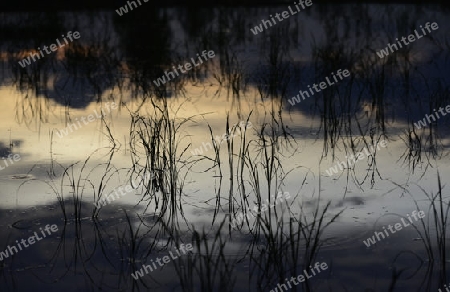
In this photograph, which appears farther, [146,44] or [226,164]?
[146,44]

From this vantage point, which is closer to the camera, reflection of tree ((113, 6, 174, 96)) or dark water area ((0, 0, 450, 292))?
dark water area ((0, 0, 450, 292))

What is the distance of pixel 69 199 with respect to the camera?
13.1ft

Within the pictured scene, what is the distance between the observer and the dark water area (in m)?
3.13

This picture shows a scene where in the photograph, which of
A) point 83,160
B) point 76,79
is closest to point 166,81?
point 76,79

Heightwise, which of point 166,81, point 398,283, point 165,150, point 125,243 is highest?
point 166,81

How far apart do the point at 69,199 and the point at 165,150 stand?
28.9 inches

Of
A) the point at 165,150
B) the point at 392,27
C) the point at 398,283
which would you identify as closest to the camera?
the point at 398,283

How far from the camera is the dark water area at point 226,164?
10.3 feet

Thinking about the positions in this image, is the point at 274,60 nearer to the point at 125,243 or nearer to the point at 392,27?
the point at 392,27

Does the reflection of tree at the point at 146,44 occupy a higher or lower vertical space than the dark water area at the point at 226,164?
higher

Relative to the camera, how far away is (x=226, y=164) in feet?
14.8

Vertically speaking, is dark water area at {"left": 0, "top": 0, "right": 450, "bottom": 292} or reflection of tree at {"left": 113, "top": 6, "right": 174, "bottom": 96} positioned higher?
reflection of tree at {"left": 113, "top": 6, "right": 174, "bottom": 96}

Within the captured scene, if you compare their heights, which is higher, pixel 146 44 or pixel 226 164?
pixel 146 44

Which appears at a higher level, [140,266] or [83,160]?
[83,160]
